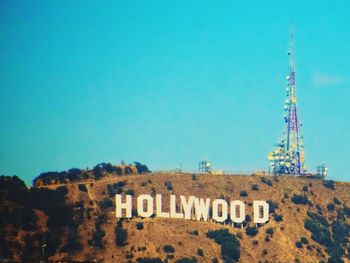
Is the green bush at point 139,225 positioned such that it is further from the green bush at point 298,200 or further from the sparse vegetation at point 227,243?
the green bush at point 298,200

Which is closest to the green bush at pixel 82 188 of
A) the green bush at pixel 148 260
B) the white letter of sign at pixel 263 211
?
the green bush at pixel 148 260

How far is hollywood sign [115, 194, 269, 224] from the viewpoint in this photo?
130 meters

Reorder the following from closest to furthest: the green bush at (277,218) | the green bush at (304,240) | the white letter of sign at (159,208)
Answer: the white letter of sign at (159,208) < the green bush at (304,240) < the green bush at (277,218)

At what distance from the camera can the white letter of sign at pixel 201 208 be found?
431 feet

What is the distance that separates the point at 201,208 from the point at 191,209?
1321mm

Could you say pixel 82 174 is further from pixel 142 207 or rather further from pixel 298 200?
pixel 298 200

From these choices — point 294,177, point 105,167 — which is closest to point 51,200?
point 105,167

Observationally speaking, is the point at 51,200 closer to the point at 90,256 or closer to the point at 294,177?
the point at 90,256

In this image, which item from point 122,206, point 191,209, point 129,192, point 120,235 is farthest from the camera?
point 129,192

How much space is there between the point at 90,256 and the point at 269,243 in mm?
22718

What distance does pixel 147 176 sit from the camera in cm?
14475

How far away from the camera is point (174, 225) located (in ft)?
432

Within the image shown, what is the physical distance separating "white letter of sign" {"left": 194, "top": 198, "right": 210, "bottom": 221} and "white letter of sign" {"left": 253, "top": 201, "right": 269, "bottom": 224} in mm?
7044

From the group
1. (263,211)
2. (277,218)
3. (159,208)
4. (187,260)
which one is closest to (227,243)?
(187,260)
